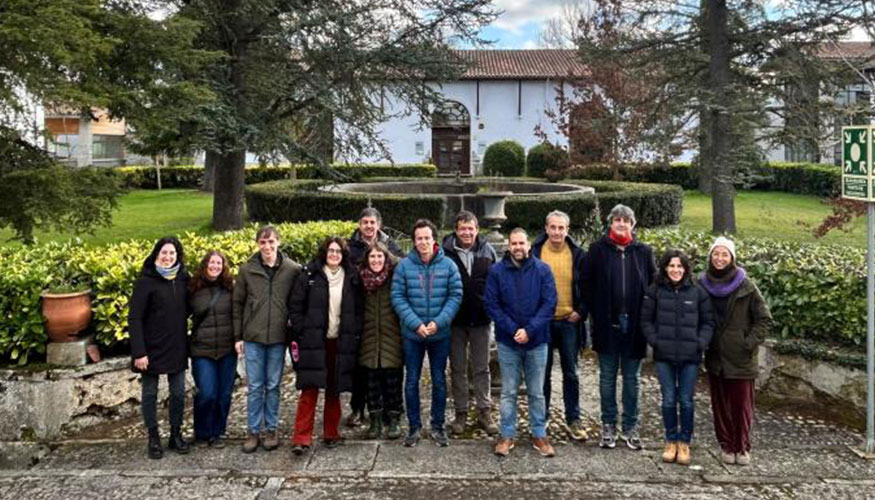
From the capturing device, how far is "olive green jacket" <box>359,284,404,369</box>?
4781mm

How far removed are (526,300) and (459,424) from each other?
1.15m

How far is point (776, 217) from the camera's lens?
742 inches

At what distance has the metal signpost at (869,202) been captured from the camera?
4598 millimetres

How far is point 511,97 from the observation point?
3953 cm

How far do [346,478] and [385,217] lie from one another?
11.0 metres

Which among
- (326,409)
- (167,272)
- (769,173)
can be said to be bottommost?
(326,409)

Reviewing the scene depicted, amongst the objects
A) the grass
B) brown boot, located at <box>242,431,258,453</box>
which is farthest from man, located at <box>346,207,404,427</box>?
the grass

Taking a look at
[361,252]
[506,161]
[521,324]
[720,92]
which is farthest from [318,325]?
[506,161]

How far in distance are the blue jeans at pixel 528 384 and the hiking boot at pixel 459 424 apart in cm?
45

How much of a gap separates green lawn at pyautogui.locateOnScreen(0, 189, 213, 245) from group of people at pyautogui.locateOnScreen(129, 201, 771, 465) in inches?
294

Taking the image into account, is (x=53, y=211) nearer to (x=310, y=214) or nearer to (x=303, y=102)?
(x=303, y=102)

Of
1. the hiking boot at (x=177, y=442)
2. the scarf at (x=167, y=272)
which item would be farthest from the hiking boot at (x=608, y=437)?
the scarf at (x=167, y=272)

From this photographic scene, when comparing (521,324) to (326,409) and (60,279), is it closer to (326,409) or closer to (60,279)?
(326,409)

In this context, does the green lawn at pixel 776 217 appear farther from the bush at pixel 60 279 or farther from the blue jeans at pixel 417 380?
the bush at pixel 60 279
